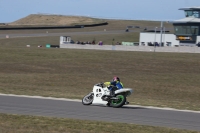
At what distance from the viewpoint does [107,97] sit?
19.0 meters

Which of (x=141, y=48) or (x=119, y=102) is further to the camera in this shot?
(x=141, y=48)

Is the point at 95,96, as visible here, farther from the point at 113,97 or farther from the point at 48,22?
the point at 48,22

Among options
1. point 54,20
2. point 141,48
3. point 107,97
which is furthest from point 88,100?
point 54,20

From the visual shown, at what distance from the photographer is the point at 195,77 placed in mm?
39812

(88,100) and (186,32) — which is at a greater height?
(186,32)

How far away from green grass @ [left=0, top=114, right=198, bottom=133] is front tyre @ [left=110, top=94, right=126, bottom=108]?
4.22 meters

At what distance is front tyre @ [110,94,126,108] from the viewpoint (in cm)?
1862

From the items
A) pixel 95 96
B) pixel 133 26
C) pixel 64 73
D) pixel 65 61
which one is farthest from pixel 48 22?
pixel 95 96

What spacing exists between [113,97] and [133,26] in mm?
101101

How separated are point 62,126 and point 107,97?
575 cm

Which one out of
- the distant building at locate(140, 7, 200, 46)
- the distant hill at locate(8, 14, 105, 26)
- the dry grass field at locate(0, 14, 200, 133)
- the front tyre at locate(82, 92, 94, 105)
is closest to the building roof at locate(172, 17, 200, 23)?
the distant building at locate(140, 7, 200, 46)

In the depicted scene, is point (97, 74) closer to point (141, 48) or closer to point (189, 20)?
point (141, 48)

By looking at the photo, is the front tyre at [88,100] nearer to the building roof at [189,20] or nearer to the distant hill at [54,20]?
the building roof at [189,20]

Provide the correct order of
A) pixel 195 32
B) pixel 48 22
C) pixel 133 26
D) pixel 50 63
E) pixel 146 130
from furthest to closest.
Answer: pixel 48 22 → pixel 133 26 → pixel 195 32 → pixel 50 63 → pixel 146 130
